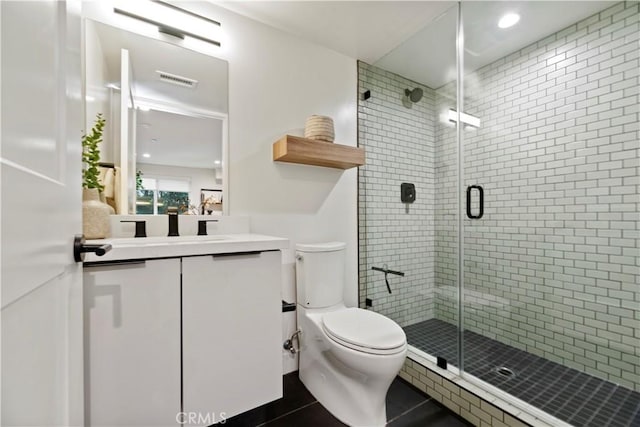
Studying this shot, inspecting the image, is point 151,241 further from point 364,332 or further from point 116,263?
point 364,332

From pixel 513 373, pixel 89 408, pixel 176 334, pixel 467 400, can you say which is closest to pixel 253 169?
pixel 176 334

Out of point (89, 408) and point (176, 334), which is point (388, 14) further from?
point (89, 408)

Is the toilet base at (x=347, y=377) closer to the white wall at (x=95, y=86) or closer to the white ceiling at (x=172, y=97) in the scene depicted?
the white ceiling at (x=172, y=97)

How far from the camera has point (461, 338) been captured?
1.87 metres

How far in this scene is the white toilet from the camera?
1.26m

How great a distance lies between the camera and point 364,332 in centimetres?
138

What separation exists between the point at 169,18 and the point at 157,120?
605 mm

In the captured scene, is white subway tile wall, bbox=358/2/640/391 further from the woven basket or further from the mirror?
the mirror

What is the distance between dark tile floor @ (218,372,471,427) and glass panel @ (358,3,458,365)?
0.58m

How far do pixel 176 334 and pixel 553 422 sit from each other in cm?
179

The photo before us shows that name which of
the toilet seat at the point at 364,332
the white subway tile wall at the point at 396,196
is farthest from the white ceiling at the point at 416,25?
the toilet seat at the point at 364,332

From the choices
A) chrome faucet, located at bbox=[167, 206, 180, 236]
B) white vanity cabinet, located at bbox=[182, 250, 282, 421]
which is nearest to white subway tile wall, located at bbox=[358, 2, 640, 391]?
white vanity cabinet, located at bbox=[182, 250, 282, 421]

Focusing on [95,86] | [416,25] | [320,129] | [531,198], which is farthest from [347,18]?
[531,198]

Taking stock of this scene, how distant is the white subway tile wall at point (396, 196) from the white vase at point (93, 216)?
5.53 feet
